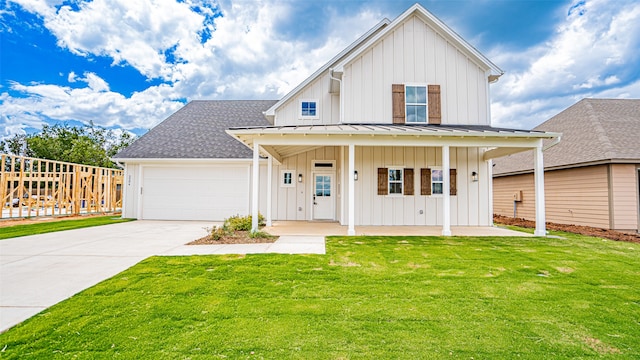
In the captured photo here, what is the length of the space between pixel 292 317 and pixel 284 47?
16.2m

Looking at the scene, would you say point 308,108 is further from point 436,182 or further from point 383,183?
point 436,182

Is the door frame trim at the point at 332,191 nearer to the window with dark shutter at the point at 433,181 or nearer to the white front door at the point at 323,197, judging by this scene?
the white front door at the point at 323,197

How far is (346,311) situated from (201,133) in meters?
Answer: 12.5

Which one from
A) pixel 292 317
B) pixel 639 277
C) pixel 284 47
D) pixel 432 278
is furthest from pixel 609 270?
pixel 284 47

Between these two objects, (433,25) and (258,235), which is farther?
(433,25)

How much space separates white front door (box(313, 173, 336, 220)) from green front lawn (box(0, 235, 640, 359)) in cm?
626

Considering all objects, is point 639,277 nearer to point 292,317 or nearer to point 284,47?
point 292,317

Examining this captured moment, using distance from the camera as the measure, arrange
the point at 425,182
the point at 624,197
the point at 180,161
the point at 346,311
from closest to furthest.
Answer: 1. the point at 346,311
2. the point at 624,197
3. the point at 425,182
4. the point at 180,161

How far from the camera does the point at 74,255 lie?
18.5 feet

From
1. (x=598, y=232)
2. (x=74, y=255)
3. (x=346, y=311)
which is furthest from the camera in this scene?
(x=598, y=232)

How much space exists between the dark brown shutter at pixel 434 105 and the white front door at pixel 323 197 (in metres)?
4.32

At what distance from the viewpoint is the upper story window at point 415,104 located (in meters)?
10.2

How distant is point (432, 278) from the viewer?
14.3 ft

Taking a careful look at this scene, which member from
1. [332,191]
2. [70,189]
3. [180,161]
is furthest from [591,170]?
[70,189]
